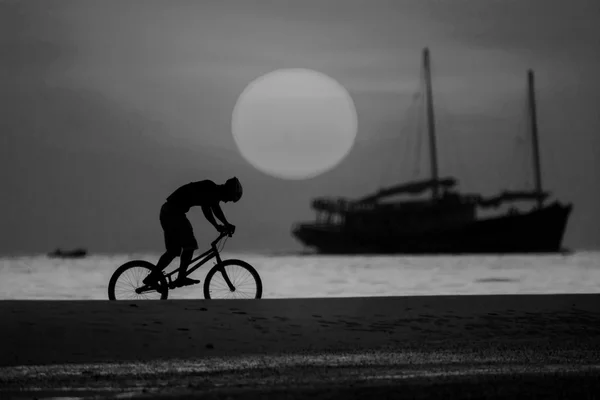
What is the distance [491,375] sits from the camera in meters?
7.17

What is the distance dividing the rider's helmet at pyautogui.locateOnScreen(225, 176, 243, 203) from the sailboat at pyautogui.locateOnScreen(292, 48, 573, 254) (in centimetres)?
8824

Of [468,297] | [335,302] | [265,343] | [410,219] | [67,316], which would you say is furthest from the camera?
[410,219]

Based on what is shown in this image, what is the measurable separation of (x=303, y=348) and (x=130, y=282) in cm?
446

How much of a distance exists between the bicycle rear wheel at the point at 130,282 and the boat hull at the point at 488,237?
9785 cm

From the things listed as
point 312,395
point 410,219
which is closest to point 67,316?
point 312,395

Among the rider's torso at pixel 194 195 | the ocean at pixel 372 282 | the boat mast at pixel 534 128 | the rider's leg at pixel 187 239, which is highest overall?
the boat mast at pixel 534 128

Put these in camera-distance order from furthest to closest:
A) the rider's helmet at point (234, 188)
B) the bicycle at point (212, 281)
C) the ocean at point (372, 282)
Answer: the ocean at point (372, 282) → the bicycle at point (212, 281) → the rider's helmet at point (234, 188)

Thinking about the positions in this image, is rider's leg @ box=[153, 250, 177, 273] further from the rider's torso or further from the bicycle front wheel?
the bicycle front wheel

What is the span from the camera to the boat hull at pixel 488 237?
107938 millimetres

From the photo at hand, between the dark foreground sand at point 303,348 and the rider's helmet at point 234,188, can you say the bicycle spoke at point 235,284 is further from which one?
the rider's helmet at point 234,188

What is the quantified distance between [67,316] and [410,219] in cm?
10353

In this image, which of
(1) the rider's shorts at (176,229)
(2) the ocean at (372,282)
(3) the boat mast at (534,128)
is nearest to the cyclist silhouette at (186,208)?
(1) the rider's shorts at (176,229)

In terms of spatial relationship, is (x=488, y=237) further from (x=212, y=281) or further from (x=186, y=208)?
(x=186, y=208)

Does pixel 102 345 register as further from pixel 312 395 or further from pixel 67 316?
pixel 312 395
